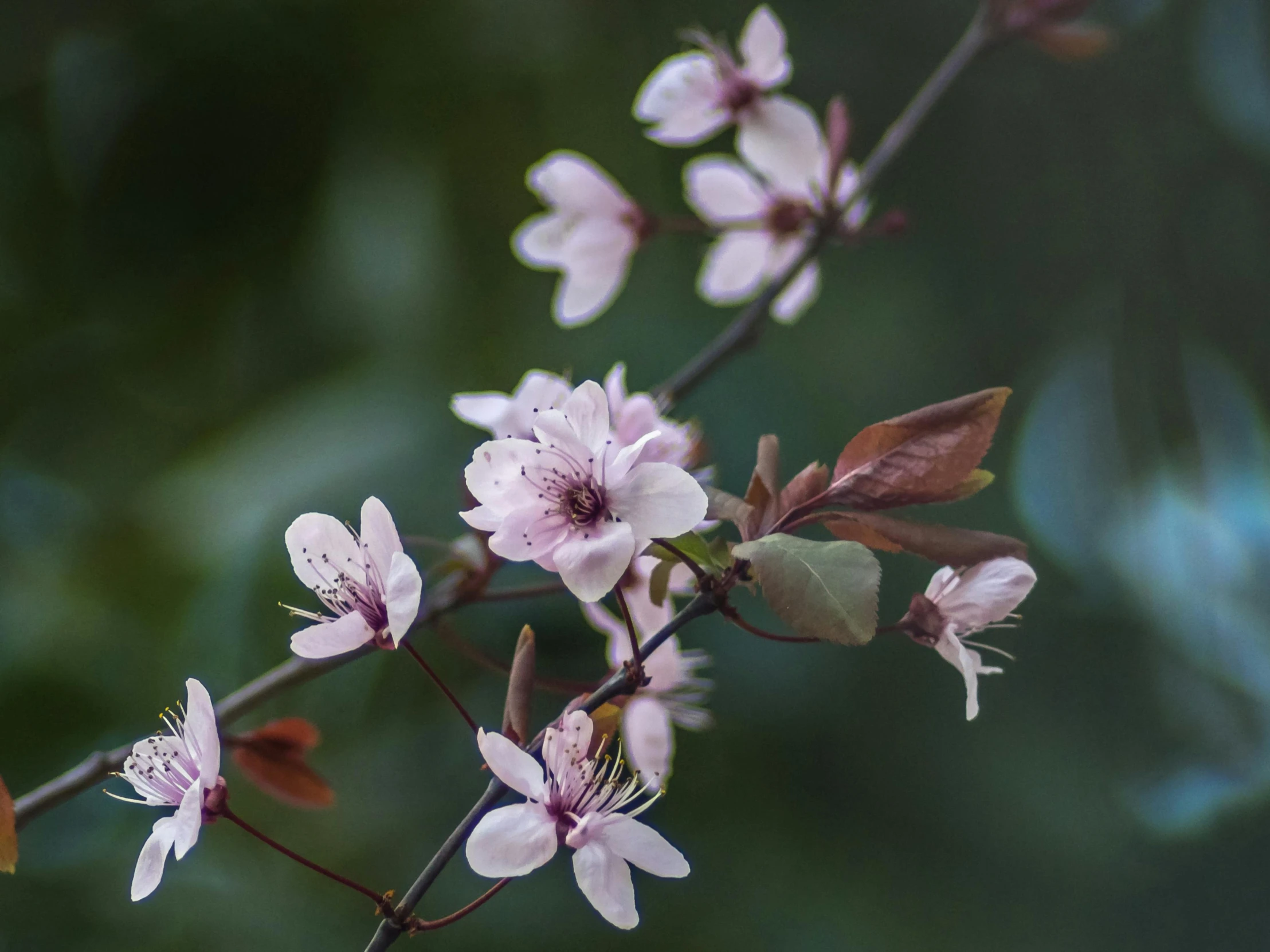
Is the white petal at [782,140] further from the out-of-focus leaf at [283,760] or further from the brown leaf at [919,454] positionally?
the out-of-focus leaf at [283,760]

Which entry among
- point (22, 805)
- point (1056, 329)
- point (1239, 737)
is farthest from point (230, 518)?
point (1239, 737)

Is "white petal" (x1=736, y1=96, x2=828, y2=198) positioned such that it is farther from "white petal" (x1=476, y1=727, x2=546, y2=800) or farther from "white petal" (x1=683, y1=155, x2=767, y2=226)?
"white petal" (x1=476, y1=727, x2=546, y2=800)

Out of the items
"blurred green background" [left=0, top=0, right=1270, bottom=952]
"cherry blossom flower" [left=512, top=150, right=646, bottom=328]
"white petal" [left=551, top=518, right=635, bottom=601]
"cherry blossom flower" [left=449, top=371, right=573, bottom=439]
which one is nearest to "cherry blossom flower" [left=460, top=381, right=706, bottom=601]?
"white petal" [left=551, top=518, right=635, bottom=601]

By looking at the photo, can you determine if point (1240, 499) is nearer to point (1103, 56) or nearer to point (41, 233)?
point (1103, 56)

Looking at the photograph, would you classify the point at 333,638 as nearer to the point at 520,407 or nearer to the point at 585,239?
the point at 520,407

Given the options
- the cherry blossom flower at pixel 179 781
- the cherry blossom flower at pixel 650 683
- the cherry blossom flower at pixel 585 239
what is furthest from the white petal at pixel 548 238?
the cherry blossom flower at pixel 179 781

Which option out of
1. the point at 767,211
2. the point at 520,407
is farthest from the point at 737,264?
the point at 520,407
